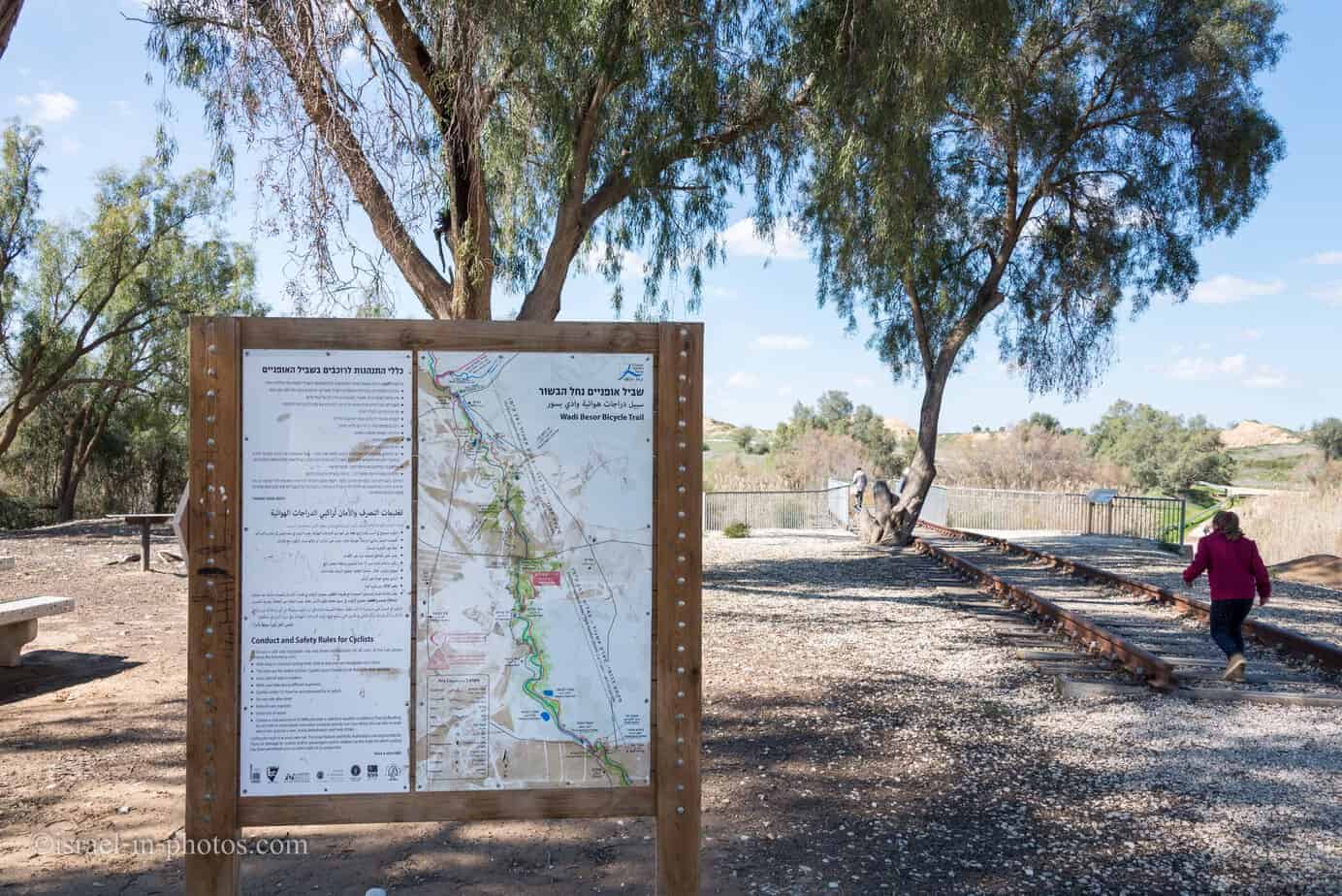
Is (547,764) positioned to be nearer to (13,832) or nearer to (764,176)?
(13,832)

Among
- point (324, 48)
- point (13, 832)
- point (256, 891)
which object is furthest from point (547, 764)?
point (324, 48)

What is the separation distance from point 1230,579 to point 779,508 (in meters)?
18.9

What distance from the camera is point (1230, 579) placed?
7879mm

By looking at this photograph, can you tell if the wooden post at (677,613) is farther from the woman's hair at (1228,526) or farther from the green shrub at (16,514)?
the green shrub at (16,514)

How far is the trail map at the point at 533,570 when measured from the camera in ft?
10.9

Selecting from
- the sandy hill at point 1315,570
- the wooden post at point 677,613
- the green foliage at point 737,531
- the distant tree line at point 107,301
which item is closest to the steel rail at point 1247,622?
the sandy hill at point 1315,570

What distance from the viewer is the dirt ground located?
4.17 meters

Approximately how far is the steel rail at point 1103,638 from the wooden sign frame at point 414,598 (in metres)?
5.57

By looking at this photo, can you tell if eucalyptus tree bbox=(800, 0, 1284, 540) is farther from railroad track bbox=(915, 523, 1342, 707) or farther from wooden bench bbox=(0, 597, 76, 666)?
wooden bench bbox=(0, 597, 76, 666)

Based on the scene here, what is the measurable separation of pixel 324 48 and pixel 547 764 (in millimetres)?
7264

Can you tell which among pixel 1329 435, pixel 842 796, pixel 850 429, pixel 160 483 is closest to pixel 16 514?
pixel 160 483

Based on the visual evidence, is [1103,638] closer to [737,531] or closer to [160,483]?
[737,531]

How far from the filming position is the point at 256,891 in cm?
400

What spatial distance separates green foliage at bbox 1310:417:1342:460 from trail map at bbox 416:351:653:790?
62.7 metres
